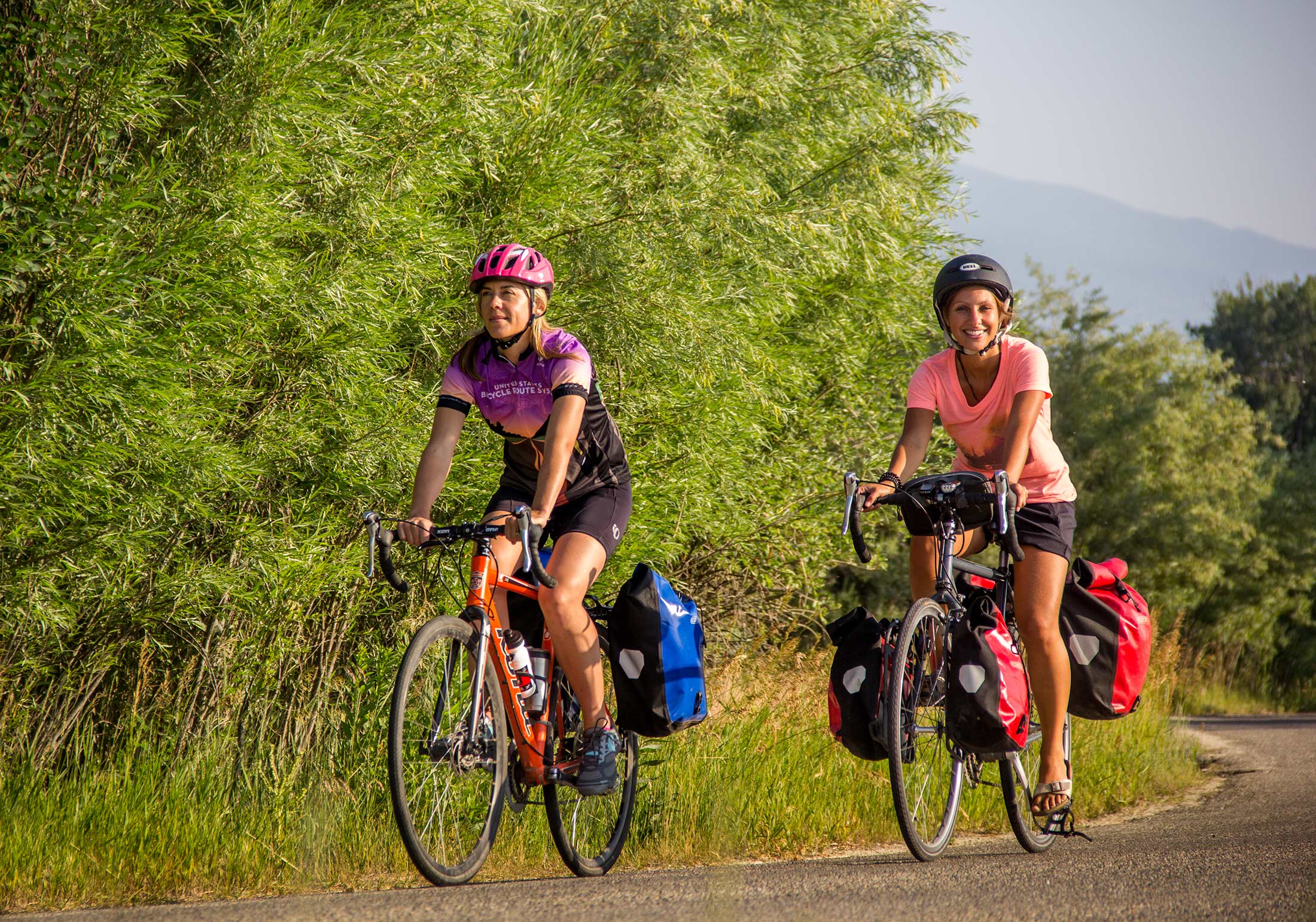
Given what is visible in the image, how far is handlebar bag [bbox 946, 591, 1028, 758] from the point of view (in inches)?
182

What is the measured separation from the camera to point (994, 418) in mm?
5094

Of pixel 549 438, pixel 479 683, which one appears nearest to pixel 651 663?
pixel 479 683

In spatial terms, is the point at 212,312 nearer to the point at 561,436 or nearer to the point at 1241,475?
the point at 561,436

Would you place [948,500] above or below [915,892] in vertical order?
above

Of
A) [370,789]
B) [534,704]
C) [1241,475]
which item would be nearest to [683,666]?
[534,704]

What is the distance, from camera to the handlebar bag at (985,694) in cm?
461

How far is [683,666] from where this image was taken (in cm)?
478

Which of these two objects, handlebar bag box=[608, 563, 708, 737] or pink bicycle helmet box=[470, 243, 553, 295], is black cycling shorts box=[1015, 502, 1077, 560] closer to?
handlebar bag box=[608, 563, 708, 737]

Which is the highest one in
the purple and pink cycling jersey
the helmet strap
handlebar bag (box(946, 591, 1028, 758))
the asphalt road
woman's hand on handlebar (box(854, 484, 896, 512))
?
the helmet strap

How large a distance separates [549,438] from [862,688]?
1.58 meters

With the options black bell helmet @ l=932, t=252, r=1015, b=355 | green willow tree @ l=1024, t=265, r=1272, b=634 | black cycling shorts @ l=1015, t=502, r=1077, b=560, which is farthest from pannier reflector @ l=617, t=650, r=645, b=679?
green willow tree @ l=1024, t=265, r=1272, b=634

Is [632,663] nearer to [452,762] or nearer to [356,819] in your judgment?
[452,762]

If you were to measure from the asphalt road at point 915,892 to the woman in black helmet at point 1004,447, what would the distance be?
607 millimetres

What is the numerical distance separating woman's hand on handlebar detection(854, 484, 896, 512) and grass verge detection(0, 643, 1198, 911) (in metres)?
1.59
